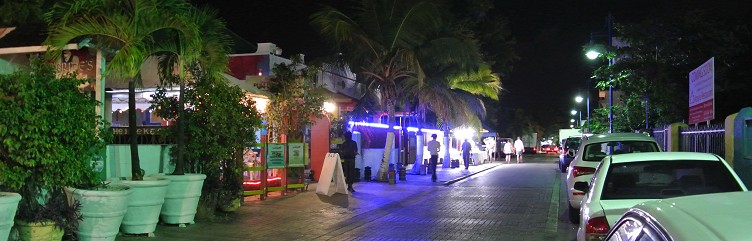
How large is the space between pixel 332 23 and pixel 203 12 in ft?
29.1

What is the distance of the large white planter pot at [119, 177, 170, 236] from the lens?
8.91 m

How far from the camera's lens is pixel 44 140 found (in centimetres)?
736

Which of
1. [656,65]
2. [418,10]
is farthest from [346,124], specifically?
[656,65]

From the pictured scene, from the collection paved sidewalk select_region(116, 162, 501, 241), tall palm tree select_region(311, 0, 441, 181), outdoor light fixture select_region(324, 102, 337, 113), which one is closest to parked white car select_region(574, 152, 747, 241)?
paved sidewalk select_region(116, 162, 501, 241)

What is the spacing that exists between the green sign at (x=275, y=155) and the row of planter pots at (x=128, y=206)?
13.9 feet

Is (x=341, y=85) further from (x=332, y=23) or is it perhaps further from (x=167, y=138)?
(x=167, y=138)

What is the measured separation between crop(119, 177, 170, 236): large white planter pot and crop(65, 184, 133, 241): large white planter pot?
77 centimetres

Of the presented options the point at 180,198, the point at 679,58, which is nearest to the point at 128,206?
the point at 180,198

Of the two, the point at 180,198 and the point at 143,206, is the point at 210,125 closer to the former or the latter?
the point at 180,198

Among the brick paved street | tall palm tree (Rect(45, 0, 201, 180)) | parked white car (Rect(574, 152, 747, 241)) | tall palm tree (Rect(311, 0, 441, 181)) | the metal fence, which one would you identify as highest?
tall palm tree (Rect(311, 0, 441, 181))

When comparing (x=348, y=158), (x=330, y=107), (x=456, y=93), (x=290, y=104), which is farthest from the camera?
(x=456, y=93)

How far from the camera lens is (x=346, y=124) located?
2044cm

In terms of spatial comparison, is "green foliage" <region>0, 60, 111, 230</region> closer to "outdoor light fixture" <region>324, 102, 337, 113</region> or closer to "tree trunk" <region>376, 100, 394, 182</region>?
"outdoor light fixture" <region>324, 102, 337, 113</region>

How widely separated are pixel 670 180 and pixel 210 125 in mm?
6922
